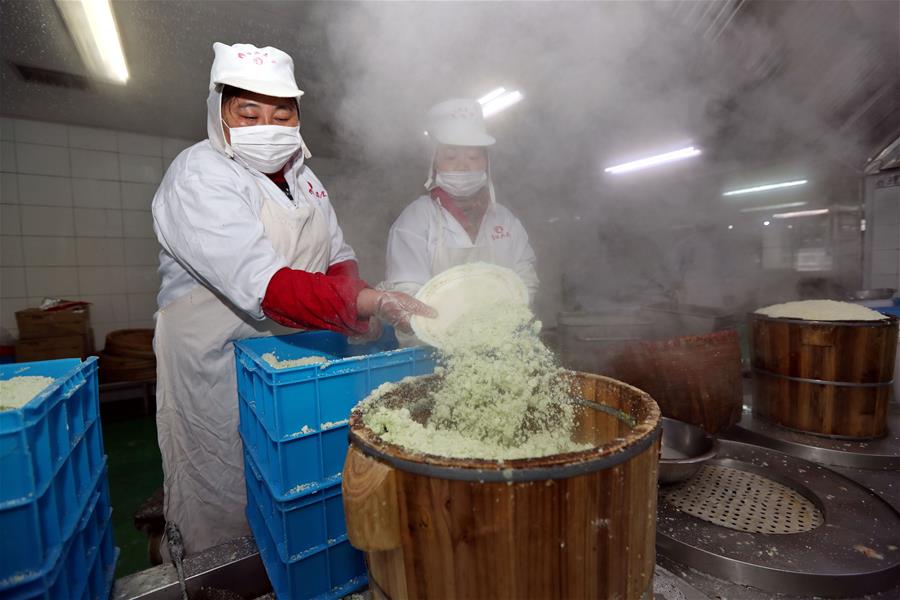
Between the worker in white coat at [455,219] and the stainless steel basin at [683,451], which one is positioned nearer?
the stainless steel basin at [683,451]

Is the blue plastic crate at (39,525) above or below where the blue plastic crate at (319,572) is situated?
above

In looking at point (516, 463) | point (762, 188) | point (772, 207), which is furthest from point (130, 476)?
point (772, 207)

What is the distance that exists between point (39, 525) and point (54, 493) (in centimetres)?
8

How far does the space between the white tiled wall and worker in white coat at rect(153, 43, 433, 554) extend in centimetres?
505

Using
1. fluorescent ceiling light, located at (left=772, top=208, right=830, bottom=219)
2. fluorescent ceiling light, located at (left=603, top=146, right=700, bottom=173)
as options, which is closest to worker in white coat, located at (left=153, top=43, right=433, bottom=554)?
fluorescent ceiling light, located at (left=603, top=146, right=700, bottom=173)

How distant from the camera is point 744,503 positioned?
173cm

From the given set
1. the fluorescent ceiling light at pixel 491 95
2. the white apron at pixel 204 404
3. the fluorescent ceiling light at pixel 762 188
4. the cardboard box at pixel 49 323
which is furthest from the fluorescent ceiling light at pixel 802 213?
the cardboard box at pixel 49 323

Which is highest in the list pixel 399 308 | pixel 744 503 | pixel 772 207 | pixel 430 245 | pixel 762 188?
pixel 762 188

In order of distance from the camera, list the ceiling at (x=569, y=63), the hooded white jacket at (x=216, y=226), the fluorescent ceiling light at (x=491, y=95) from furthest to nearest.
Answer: the fluorescent ceiling light at (x=491, y=95) < the ceiling at (x=569, y=63) < the hooded white jacket at (x=216, y=226)

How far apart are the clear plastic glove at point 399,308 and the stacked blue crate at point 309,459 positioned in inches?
5.3

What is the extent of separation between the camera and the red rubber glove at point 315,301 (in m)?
1.33

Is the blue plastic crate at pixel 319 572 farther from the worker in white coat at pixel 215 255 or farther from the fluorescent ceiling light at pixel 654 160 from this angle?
the fluorescent ceiling light at pixel 654 160

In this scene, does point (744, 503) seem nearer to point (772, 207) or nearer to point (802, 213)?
point (802, 213)

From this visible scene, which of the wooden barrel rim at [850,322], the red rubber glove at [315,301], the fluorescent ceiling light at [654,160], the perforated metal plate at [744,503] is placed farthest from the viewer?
the fluorescent ceiling light at [654,160]
